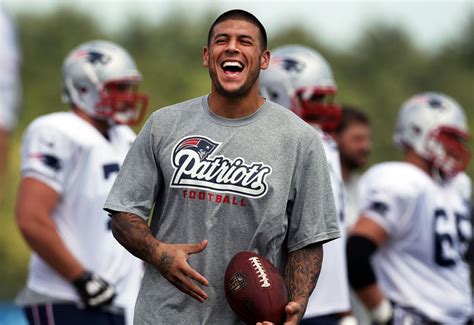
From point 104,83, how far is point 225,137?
2.38 metres

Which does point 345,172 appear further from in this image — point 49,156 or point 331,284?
point 49,156

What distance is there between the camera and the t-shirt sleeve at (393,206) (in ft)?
20.7

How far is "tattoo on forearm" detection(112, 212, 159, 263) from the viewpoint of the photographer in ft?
12.2

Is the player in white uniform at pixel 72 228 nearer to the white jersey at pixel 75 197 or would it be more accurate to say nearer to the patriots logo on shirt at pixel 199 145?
the white jersey at pixel 75 197

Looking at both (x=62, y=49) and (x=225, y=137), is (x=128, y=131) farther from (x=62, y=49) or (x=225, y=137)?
(x=62, y=49)

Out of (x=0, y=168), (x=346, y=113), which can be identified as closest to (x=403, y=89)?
(x=346, y=113)

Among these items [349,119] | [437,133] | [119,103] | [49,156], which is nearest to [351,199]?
[349,119]

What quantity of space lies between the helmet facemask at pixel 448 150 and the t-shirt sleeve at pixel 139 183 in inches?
124

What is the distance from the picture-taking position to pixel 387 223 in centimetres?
631

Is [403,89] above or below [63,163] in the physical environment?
above

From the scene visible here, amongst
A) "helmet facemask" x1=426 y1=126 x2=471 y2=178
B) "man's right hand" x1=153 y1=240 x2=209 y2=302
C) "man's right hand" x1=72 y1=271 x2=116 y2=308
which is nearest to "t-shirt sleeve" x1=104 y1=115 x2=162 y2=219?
"man's right hand" x1=153 y1=240 x2=209 y2=302

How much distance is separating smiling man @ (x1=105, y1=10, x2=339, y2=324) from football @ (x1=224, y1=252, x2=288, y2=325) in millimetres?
Result: 87

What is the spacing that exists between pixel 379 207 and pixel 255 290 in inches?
113

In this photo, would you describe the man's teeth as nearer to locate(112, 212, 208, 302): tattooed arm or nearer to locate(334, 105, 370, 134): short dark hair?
locate(112, 212, 208, 302): tattooed arm
